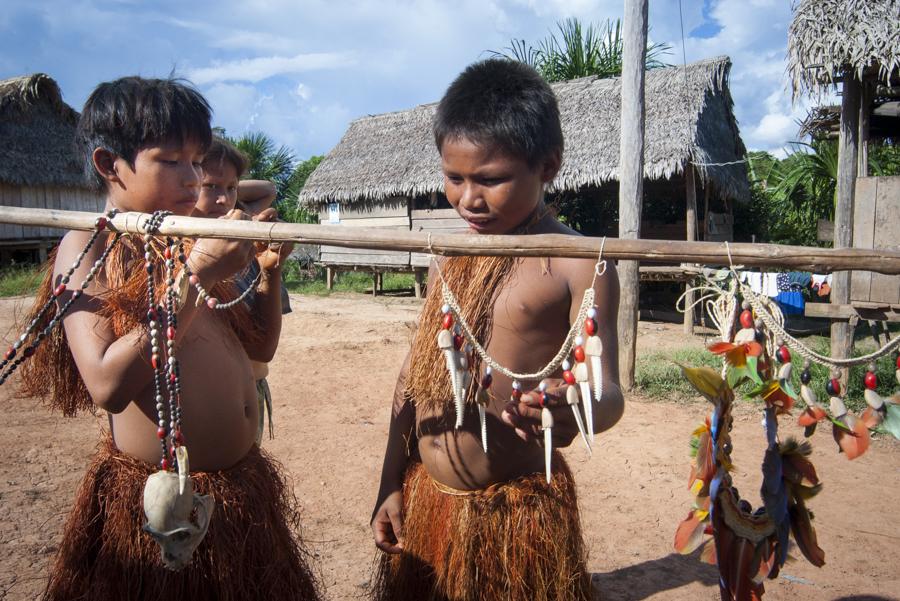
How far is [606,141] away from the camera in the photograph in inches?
484

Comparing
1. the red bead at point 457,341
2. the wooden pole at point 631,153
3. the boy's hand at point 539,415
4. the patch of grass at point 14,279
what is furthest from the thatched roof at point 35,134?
the boy's hand at point 539,415

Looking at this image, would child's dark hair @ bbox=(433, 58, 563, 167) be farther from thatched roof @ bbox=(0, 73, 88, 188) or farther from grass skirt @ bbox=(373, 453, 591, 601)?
thatched roof @ bbox=(0, 73, 88, 188)

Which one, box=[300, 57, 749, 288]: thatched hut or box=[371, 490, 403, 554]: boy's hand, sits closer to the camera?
box=[371, 490, 403, 554]: boy's hand

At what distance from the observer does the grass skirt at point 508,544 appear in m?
1.86

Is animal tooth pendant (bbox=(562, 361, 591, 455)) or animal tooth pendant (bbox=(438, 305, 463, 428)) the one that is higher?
animal tooth pendant (bbox=(438, 305, 463, 428))

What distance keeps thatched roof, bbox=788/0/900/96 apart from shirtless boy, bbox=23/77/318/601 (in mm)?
6146

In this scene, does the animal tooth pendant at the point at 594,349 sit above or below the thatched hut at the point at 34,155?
below

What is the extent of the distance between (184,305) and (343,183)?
1523 cm

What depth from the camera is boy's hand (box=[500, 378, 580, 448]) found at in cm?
149

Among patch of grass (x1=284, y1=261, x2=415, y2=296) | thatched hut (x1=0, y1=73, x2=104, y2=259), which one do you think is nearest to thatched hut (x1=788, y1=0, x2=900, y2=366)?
patch of grass (x1=284, y1=261, x2=415, y2=296)

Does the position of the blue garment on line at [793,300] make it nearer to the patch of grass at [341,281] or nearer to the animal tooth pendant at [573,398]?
the patch of grass at [341,281]

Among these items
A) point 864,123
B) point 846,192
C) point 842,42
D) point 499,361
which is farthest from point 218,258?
point 864,123

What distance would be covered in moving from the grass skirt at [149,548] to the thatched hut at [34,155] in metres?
16.8

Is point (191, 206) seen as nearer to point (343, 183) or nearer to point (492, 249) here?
point (492, 249)
